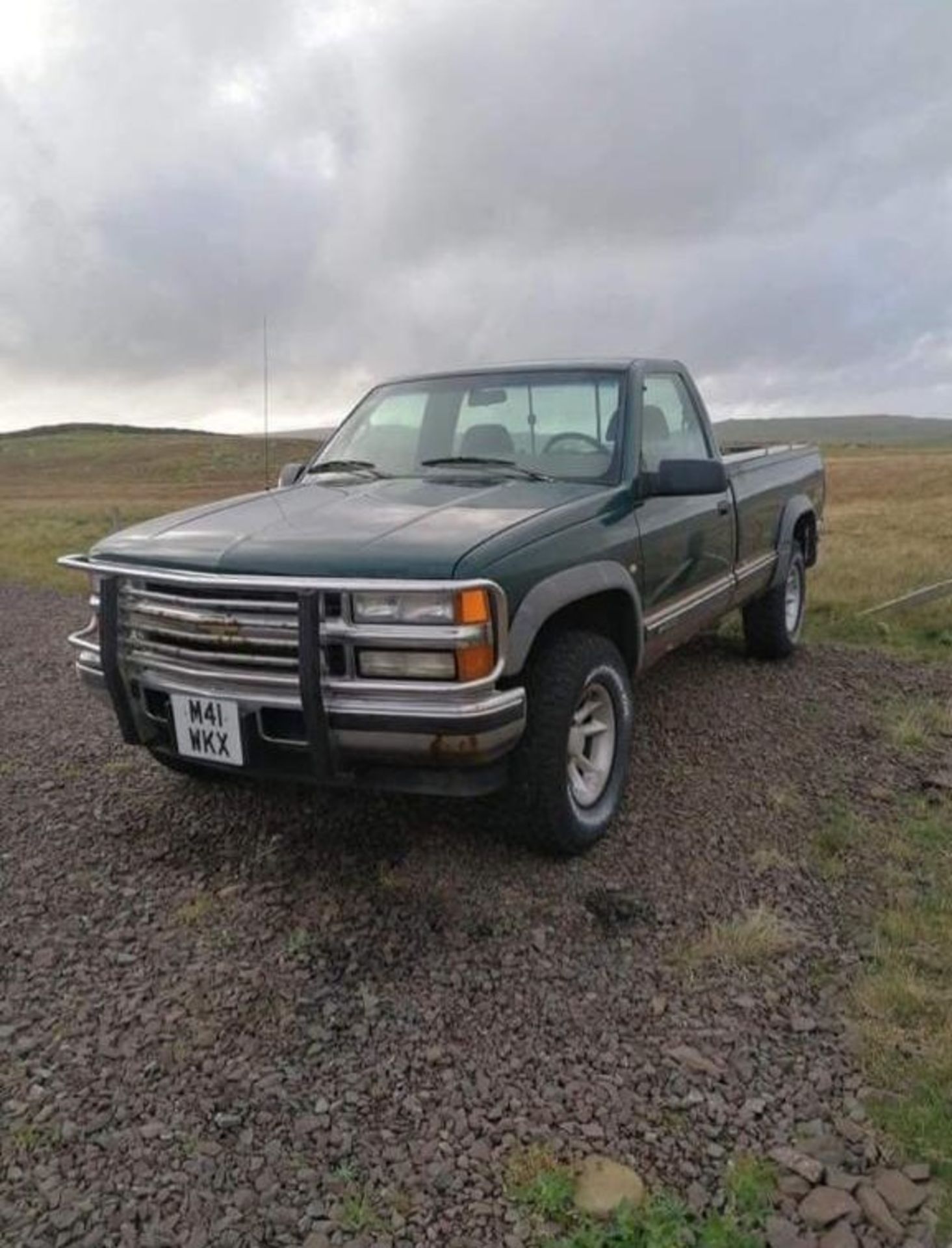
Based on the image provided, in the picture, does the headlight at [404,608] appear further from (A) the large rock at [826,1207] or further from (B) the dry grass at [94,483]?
(B) the dry grass at [94,483]

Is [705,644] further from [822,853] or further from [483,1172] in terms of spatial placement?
[483,1172]

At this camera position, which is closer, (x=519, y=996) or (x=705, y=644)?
(x=519, y=996)

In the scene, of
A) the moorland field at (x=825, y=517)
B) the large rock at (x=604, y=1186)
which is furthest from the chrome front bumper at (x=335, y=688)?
the moorland field at (x=825, y=517)

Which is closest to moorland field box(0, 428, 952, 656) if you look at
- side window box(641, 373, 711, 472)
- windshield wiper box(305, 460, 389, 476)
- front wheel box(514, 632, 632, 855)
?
side window box(641, 373, 711, 472)

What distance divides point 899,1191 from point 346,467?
361cm

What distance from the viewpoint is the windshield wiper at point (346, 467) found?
459cm

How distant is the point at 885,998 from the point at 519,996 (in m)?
1.08

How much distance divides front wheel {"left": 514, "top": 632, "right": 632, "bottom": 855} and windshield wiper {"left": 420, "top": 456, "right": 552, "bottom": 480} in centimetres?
87

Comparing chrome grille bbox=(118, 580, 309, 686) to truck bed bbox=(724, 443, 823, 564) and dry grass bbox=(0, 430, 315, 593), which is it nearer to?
truck bed bbox=(724, 443, 823, 564)

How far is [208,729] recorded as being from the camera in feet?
10.9

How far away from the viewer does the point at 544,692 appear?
3410mm

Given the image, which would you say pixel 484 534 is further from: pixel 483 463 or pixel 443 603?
pixel 483 463

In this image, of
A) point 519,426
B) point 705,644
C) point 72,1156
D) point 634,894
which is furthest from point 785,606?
point 72,1156

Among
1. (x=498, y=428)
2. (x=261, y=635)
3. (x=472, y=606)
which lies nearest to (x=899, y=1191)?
(x=472, y=606)
